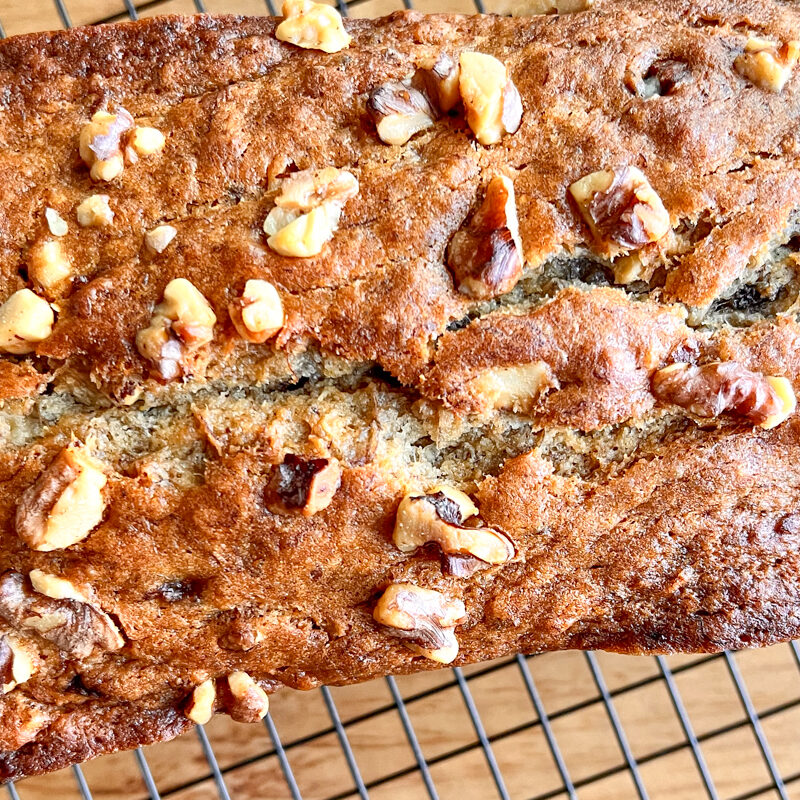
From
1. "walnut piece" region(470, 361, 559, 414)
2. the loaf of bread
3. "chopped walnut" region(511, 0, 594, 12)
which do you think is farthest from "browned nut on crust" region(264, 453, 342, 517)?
"chopped walnut" region(511, 0, 594, 12)

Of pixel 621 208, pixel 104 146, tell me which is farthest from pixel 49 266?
pixel 621 208

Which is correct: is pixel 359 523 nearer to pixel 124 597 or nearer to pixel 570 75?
pixel 124 597

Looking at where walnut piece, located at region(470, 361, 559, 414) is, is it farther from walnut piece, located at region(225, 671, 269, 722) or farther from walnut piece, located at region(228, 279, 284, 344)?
walnut piece, located at region(225, 671, 269, 722)

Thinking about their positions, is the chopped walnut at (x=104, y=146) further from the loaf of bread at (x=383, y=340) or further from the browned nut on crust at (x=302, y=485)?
the browned nut on crust at (x=302, y=485)

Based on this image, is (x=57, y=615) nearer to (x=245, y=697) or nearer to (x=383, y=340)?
(x=245, y=697)

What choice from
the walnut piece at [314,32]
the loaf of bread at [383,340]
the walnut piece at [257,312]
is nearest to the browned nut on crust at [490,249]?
the loaf of bread at [383,340]

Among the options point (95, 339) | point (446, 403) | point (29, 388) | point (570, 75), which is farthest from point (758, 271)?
point (29, 388)
